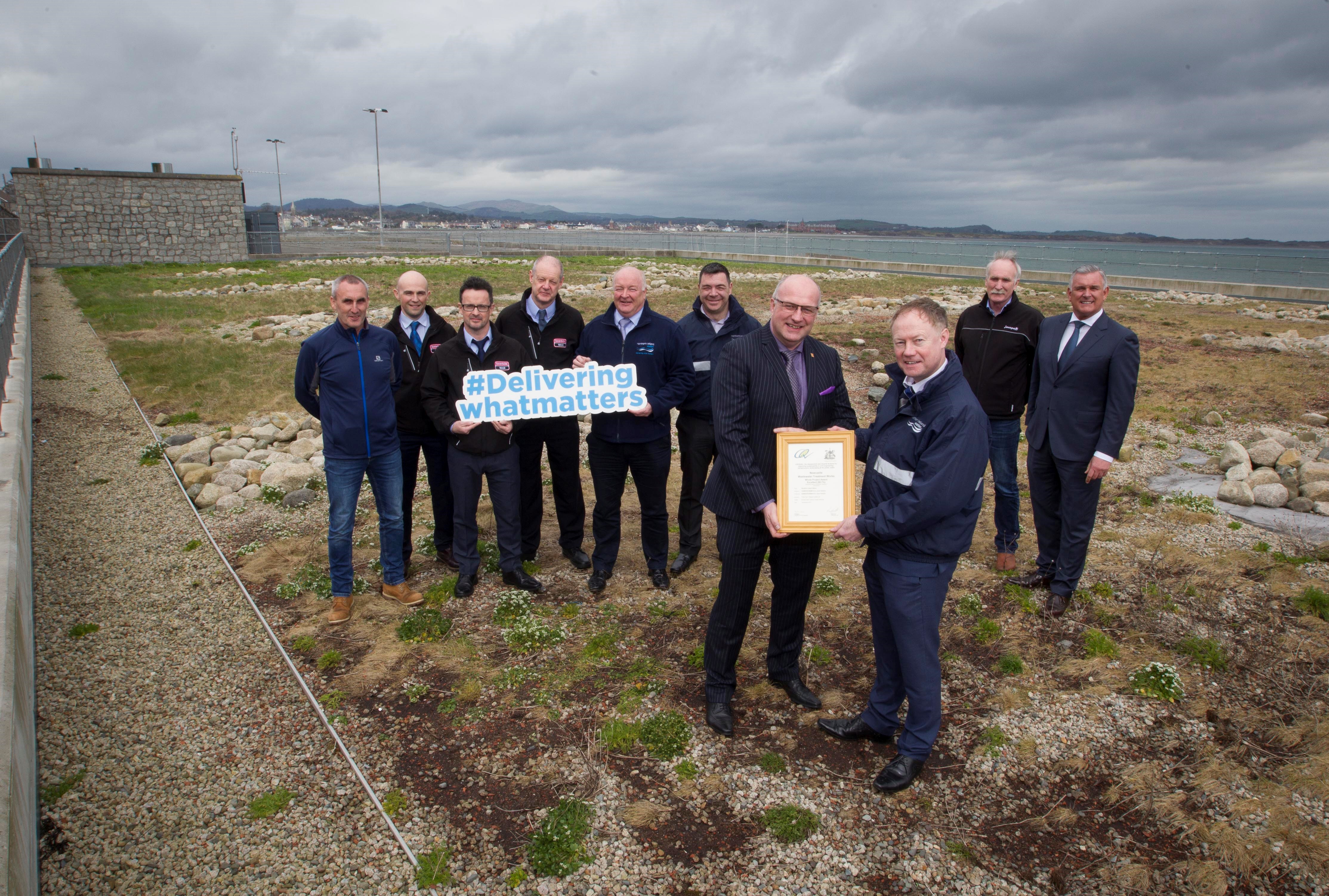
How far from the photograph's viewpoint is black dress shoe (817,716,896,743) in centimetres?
412

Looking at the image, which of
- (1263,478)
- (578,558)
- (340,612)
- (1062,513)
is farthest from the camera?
(1263,478)

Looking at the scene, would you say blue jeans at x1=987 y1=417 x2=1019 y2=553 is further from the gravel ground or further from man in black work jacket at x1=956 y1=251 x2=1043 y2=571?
the gravel ground

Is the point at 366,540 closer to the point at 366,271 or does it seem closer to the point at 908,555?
the point at 908,555

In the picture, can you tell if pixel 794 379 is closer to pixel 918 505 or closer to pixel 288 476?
pixel 918 505

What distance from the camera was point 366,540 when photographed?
22.4 feet

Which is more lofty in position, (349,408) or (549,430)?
(349,408)

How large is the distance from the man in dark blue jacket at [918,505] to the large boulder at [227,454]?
26.2ft

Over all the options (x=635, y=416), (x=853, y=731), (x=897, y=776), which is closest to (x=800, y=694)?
(x=853, y=731)

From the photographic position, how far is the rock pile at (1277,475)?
7438mm

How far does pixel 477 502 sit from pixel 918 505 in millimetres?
3543

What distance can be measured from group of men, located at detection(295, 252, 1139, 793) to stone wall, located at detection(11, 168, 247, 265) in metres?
39.4

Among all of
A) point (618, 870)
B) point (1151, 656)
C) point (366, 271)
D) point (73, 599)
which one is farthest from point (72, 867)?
point (366, 271)

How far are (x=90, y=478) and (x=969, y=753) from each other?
30.7 ft

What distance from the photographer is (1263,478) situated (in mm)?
7973
